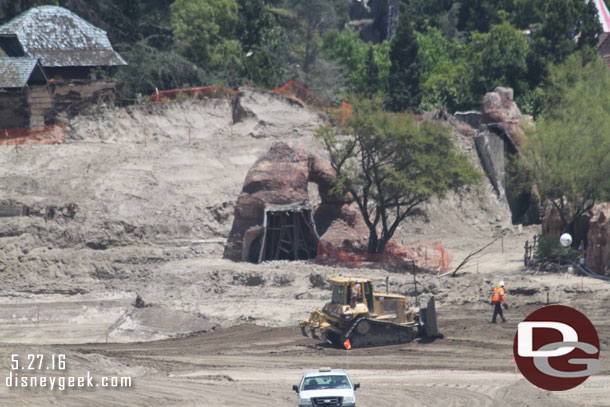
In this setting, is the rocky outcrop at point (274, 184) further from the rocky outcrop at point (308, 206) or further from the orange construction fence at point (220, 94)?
the orange construction fence at point (220, 94)

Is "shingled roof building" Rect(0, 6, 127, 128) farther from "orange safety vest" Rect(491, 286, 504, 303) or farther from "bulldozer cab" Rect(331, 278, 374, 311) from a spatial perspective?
"orange safety vest" Rect(491, 286, 504, 303)

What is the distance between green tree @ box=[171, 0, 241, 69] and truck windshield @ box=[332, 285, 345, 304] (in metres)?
34.1

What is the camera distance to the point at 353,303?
27.3 metres

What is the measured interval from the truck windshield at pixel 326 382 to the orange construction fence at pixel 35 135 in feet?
98.1

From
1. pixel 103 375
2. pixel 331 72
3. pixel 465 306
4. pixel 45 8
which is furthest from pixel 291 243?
pixel 331 72

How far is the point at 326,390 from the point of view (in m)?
20.2

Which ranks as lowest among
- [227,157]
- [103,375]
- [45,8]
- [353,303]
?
[103,375]

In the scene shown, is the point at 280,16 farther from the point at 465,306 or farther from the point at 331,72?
the point at 465,306

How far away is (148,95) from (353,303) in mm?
32361

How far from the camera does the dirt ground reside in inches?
922

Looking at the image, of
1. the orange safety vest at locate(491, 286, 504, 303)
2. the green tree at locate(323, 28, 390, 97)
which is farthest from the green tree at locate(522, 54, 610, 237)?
the green tree at locate(323, 28, 390, 97)

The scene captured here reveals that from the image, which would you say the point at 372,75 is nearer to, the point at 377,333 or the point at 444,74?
the point at 444,74

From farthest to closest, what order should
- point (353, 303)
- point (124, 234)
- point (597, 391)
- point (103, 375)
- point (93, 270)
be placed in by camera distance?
point (124, 234)
point (93, 270)
point (353, 303)
point (103, 375)
point (597, 391)

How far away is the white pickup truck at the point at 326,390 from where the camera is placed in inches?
789
